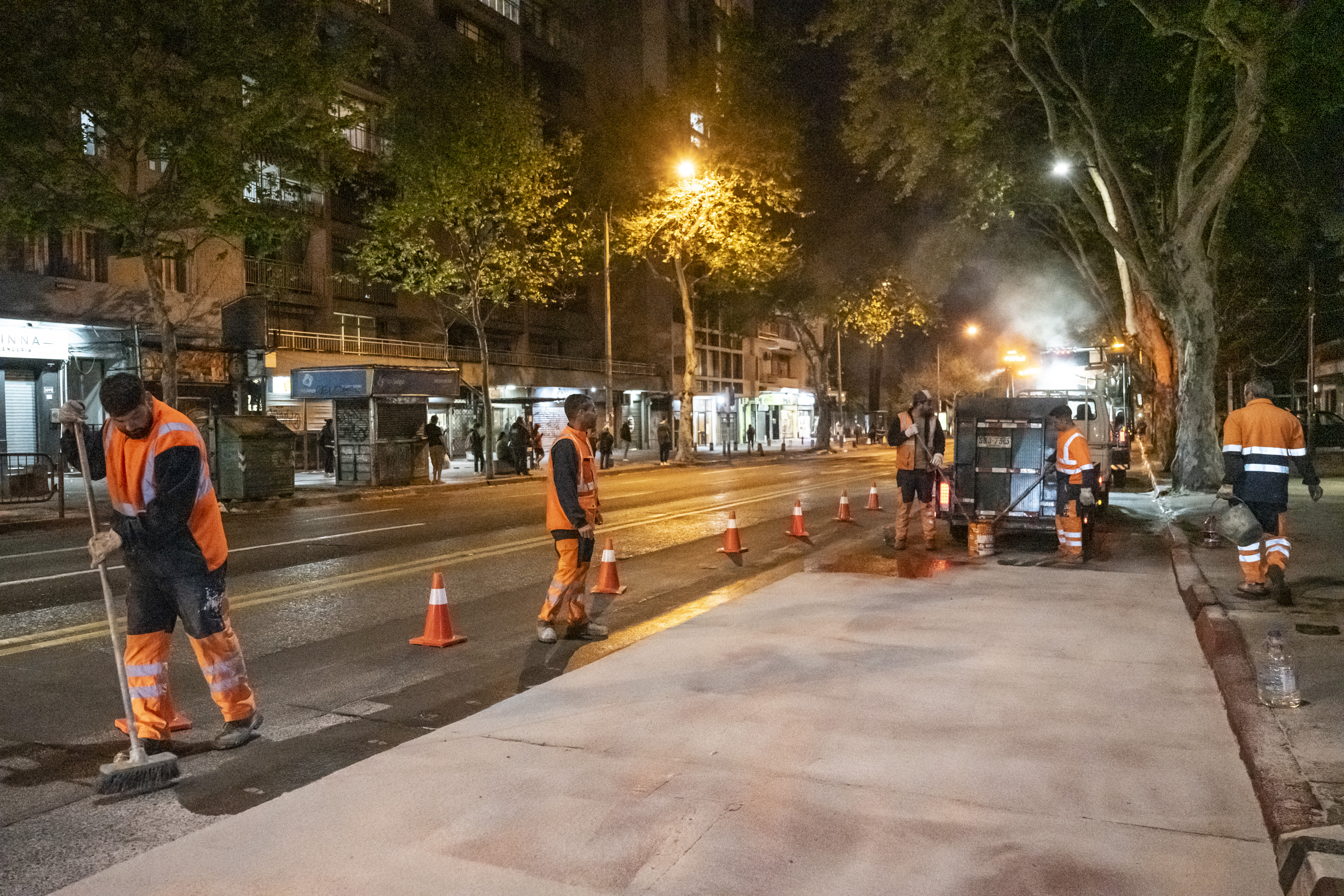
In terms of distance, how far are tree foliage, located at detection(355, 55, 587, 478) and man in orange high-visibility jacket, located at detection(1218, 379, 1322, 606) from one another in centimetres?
2240

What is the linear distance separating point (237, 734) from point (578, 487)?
114 inches

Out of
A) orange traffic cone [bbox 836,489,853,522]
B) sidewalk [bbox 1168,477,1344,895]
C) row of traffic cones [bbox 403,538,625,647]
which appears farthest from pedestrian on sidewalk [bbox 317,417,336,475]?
sidewalk [bbox 1168,477,1344,895]

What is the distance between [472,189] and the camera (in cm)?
2828

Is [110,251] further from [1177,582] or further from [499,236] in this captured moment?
[1177,582]

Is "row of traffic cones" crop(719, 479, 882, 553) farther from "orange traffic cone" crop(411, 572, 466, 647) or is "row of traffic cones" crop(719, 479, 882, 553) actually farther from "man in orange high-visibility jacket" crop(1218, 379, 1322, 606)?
"man in orange high-visibility jacket" crop(1218, 379, 1322, 606)

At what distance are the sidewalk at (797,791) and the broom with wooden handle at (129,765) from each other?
0.72 m

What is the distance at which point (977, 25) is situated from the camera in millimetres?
18000

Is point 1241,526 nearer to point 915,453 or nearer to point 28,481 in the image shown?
point 915,453

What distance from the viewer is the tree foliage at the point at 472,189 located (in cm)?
2800

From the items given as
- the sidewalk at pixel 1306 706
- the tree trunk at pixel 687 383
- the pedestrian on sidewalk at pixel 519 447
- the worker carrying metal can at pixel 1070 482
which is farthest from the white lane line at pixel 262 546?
the tree trunk at pixel 687 383

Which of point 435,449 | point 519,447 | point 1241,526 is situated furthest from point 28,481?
point 1241,526

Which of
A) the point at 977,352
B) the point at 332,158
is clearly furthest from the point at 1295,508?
the point at 977,352

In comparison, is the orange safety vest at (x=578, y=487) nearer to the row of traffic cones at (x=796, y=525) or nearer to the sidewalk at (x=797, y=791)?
the sidewalk at (x=797, y=791)

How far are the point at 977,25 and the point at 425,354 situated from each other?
76.7 ft
